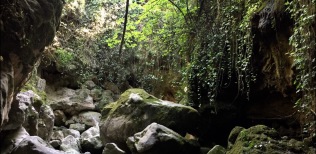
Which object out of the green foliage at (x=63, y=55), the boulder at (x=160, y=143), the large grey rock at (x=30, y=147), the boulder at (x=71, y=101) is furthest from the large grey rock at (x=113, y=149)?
the green foliage at (x=63, y=55)

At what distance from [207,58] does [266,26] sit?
1642mm

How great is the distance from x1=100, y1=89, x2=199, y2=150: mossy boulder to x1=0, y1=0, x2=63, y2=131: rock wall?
3.65 metres

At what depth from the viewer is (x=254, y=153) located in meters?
4.47

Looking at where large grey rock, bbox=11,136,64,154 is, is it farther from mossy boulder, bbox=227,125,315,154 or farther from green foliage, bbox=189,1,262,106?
green foliage, bbox=189,1,262,106

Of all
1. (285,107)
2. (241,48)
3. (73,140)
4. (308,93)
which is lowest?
(73,140)

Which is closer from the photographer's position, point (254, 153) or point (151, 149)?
point (254, 153)

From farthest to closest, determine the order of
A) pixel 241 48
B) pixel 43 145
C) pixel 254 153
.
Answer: pixel 241 48, pixel 43 145, pixel 254 153

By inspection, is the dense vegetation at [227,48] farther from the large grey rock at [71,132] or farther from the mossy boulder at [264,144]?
the large grey rock at [71,132]

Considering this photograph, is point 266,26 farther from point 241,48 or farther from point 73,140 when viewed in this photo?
point 73,140

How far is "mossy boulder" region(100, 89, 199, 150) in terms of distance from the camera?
23.9 feet

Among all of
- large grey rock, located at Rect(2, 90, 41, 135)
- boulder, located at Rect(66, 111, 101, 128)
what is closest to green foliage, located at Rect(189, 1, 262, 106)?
large grey rock, located at Rect(2, 90, 41, 135)

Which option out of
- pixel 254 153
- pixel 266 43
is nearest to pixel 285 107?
→ pixel 266 43

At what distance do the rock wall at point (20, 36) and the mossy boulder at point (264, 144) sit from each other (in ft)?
10.3

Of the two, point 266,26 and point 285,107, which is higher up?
point 266,26
